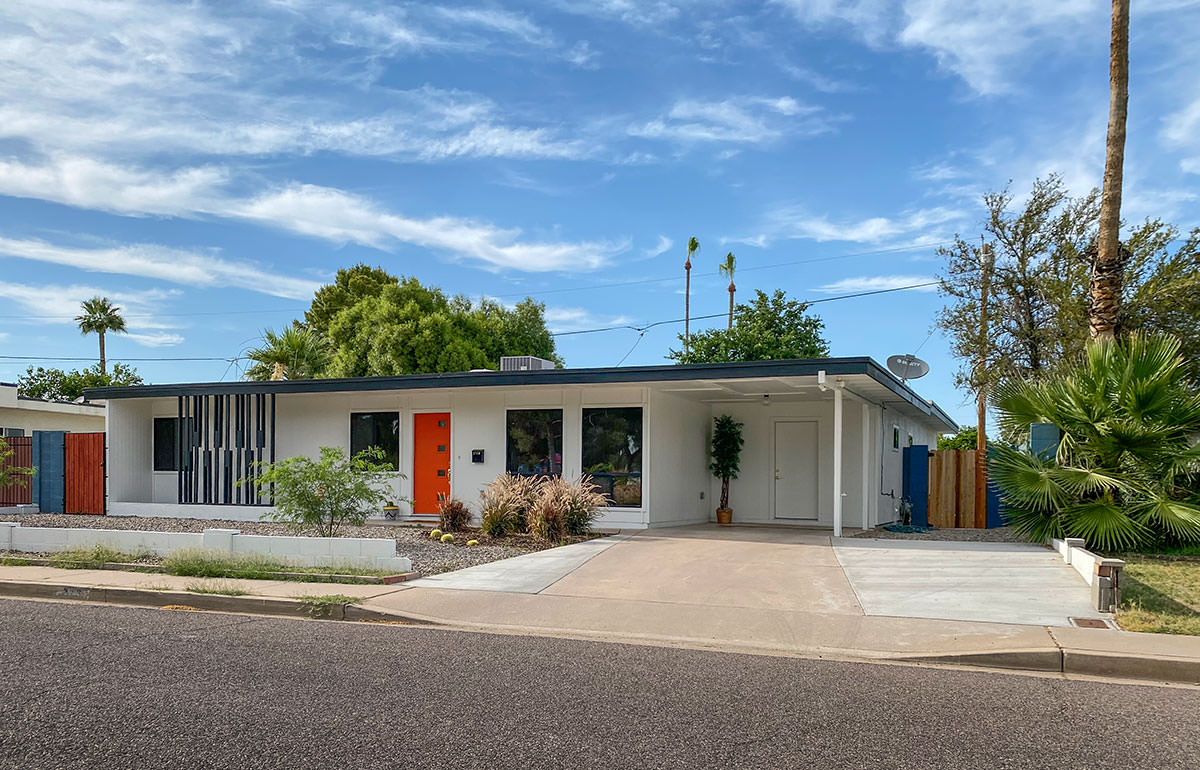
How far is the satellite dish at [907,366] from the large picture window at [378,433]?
32.1 feet

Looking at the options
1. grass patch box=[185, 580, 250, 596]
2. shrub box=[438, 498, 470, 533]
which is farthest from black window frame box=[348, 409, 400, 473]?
grass patch box=[185, 580, 250, 596]

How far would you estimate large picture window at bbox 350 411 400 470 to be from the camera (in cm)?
1922

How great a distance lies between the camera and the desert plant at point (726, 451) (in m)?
19.9

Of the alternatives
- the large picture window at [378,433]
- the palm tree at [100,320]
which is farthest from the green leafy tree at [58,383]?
the large picture window at [378,433]

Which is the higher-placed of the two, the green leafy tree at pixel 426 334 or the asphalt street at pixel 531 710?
the green leafy tree at pixel 426 334

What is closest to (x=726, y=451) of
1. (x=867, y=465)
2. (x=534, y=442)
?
(x=867, y=465)

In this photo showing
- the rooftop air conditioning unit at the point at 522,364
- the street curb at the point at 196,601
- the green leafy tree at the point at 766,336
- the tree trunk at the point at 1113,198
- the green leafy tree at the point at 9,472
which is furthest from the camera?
the green leafy tree at the point at 766,336

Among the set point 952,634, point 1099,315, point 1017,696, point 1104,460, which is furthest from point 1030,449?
point 1017,696

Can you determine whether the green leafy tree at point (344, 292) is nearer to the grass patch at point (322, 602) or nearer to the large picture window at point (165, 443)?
the large picture window at point (165, 443)

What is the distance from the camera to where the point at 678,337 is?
Result: 1736 inches

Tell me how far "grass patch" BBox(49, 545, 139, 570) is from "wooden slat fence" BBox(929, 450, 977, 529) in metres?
15.3

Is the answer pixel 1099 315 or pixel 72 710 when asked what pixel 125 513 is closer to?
pixel 72 710

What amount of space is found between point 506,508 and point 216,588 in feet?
17.3

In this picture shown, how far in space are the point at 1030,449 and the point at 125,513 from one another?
714 inches
